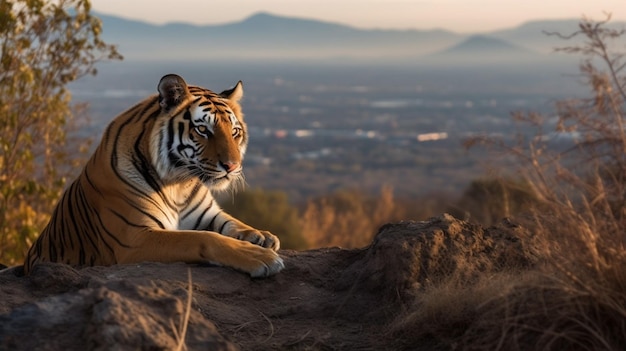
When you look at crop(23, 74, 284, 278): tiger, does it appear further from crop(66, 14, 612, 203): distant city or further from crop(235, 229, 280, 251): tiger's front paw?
crop(66, 14, 612, 203): distant city

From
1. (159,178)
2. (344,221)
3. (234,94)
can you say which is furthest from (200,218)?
(344,221)

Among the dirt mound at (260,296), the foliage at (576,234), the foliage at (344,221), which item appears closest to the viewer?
the dirt mound at (260,296)

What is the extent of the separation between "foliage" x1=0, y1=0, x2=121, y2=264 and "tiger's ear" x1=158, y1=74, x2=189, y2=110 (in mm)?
3602

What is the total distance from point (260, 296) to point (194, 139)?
1.30 metres

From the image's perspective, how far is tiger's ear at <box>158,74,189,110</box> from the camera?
6.05m

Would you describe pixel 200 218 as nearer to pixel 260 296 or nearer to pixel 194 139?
pixel 194 139

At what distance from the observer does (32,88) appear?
10.2m

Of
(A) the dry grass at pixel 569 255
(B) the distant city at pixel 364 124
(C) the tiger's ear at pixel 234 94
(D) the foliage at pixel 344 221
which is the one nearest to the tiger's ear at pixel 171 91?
(C) the tiger's ear at pixel 234 94

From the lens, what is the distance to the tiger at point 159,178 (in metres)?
5.98

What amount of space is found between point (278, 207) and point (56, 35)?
1730 centimetres

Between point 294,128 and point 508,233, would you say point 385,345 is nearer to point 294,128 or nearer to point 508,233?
point 508,233

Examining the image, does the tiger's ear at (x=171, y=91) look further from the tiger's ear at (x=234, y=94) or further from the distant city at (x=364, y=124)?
the distant city at (x=364, y=124)

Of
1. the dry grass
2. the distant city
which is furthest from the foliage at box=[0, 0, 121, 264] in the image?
the distant city

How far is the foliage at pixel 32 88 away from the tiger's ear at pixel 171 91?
3602 millimetres
